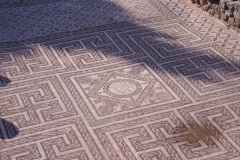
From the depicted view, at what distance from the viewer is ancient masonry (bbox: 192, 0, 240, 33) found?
15.5 ft

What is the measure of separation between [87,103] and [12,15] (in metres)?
2.12

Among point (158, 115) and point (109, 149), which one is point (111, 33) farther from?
point (109, 149)

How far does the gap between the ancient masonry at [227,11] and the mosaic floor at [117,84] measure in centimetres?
15

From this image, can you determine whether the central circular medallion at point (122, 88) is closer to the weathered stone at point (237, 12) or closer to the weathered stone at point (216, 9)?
the weathered stone at point (237, 12)

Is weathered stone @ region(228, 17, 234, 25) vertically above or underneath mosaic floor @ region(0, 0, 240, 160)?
above

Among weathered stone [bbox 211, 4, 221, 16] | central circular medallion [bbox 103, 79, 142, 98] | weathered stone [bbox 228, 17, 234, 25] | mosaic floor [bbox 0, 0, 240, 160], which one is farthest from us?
weathered stone [bbox 211, 4, 221, 16]

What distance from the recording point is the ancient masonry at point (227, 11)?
4.72 metres

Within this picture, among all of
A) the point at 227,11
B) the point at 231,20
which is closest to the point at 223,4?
the point at 227,11

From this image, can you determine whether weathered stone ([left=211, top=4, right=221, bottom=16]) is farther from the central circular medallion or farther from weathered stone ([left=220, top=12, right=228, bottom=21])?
the central circular medallion

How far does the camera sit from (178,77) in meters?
3.97

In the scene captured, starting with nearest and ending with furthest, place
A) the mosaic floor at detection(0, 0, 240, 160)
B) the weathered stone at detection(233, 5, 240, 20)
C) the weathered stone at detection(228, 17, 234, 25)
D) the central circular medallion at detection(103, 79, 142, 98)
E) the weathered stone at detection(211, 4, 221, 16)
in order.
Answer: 1. the mosaic floor at detection(0, 0, 240, 160)
2. the central circular medallion at detection(103, 79, 142, 98)
3. the weathered stone at detection(233, 5, 240, 20)
4. the weathered stone at detection(228, 17, 234, 25)
5. the weathered stone at detection(211, 4, 221, 16)

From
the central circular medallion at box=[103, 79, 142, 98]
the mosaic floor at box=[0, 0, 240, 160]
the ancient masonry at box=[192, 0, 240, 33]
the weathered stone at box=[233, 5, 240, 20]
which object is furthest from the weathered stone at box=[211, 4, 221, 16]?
the central circular medallion at box=[103, 79, 142, 98]

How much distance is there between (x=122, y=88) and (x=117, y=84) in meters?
0.07

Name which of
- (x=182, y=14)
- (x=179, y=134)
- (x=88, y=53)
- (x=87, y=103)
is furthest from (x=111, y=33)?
(x=179, y=134)
